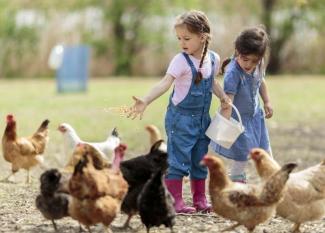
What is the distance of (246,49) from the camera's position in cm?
769

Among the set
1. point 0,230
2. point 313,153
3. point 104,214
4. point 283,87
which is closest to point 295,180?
point 104,214

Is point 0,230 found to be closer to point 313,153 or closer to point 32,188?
point 32,188

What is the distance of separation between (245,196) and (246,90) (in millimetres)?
1711

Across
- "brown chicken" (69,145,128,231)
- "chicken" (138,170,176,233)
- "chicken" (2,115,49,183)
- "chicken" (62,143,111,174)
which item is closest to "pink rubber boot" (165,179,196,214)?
"chicken" (62,143,111,174)

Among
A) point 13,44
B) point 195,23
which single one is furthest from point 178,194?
point 13,44

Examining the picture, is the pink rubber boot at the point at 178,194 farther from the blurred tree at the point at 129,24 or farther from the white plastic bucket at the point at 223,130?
the blurred tree at the point at 129,24

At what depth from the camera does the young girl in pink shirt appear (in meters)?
7.55

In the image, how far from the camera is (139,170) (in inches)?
275

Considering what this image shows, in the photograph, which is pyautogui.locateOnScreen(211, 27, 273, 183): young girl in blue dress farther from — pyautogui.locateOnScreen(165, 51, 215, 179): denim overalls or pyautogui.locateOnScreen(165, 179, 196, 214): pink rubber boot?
pyautogui.locateOnScreen(165, 179, 196, 214): pink rubber boot

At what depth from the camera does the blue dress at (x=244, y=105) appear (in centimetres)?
786

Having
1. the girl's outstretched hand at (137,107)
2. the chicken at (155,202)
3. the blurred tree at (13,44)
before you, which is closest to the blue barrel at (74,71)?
the blurred tree at (13,44)

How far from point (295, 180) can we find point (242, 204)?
628mm

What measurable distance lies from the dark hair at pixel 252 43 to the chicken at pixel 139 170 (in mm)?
1251

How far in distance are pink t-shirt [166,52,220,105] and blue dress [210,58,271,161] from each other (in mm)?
275
